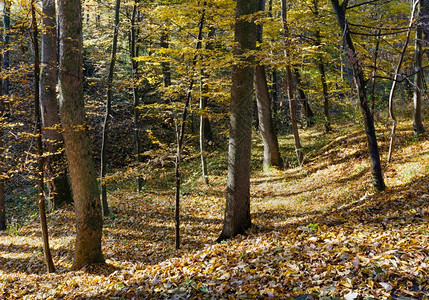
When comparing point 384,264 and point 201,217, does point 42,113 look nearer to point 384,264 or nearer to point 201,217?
point 201,217

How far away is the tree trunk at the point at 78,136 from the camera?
6332mm

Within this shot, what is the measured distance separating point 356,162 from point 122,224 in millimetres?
9060

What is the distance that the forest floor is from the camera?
4.10 metres

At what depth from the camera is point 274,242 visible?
583 cm

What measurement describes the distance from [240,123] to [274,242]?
2659mm

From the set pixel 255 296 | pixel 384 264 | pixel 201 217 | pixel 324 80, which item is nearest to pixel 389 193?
pixel 384 264

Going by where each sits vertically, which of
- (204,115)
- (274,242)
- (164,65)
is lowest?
(274,242)

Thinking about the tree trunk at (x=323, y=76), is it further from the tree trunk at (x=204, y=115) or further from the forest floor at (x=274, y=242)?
the tree trunk at (x=204, y=115)

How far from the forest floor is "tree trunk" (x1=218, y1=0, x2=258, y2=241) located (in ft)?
1.76

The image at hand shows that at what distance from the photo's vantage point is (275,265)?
4.77 metres

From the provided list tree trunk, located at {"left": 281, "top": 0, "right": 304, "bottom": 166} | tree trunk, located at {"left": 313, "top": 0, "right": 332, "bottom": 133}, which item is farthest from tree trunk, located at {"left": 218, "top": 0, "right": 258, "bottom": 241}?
tree trunk, located at {"left": 313, "top": 0, "right": 332, "bottom": 133}

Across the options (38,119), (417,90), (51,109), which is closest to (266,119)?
(417,90)

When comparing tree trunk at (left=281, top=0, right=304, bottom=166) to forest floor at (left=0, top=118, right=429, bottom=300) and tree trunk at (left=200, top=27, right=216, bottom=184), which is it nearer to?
forest floor at (left=0, top=118, right=429, bottom=300)

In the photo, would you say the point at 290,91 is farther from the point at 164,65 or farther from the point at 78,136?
the point at 78,136
